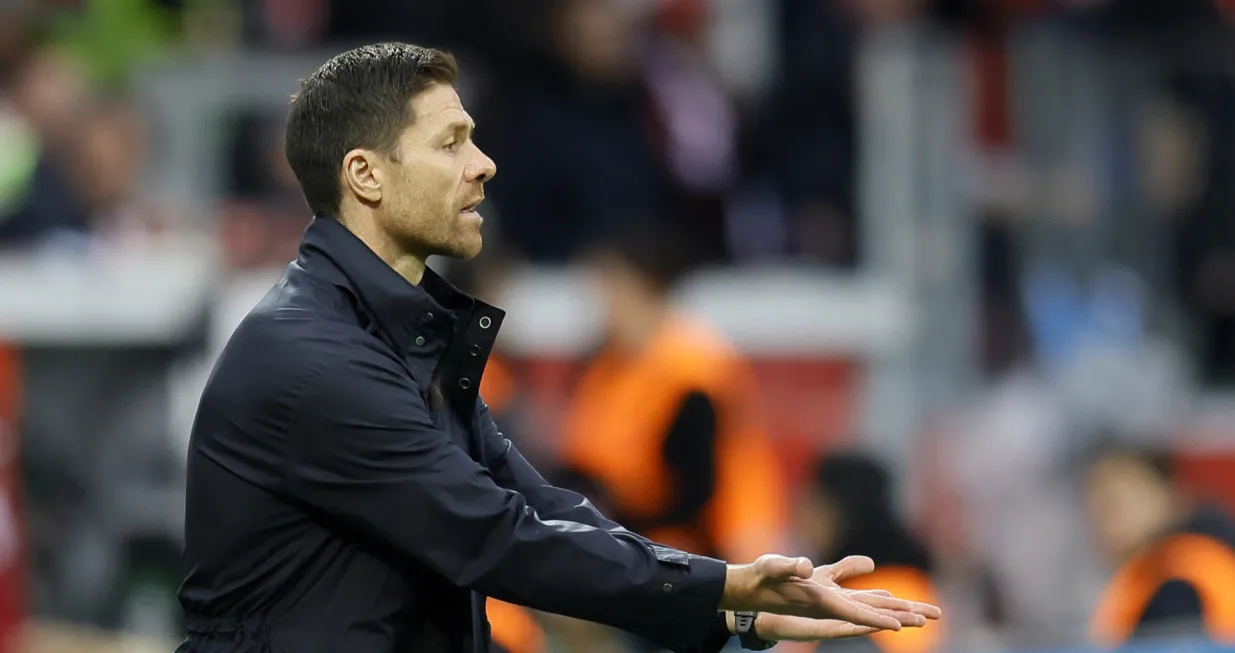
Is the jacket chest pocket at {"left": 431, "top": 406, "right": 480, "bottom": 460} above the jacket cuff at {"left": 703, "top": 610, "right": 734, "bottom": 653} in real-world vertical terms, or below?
above

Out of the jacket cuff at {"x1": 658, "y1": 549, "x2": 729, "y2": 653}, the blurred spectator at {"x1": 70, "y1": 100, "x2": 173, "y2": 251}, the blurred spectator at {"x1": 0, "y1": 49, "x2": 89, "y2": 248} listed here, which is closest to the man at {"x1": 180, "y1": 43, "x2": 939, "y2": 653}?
the jacket cuff at {"x1": 658, "y1": 549, "x2": 729, "y2": 653}

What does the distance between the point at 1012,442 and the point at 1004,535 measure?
1.10ft

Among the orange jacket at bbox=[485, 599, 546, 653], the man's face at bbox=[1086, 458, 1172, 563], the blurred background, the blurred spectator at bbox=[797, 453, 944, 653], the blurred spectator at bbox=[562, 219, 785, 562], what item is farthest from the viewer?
the blurred background

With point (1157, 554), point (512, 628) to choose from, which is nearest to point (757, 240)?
point (1157, 554)

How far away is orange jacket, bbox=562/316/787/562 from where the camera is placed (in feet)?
18.8

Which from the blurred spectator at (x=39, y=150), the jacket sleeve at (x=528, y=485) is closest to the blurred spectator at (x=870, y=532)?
the jacket sleeve at (x=528, y=485)

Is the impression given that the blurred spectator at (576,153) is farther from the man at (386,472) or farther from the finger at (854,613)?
the finger at (854,613)

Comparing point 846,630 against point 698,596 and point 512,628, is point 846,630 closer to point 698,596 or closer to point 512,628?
point 698,596

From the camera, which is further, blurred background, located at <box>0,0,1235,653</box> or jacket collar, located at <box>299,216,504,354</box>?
blurred background, located at <box>0,0,1235,653</box>

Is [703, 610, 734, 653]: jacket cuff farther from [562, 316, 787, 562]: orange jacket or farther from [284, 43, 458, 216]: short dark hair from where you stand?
[562, 316, 787, 562]: orange jacket

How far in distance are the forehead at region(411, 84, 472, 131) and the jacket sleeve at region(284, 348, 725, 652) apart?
0.36 metres

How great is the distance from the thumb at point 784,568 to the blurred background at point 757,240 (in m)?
3.21

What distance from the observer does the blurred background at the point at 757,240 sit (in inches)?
286

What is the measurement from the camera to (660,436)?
5.75m
